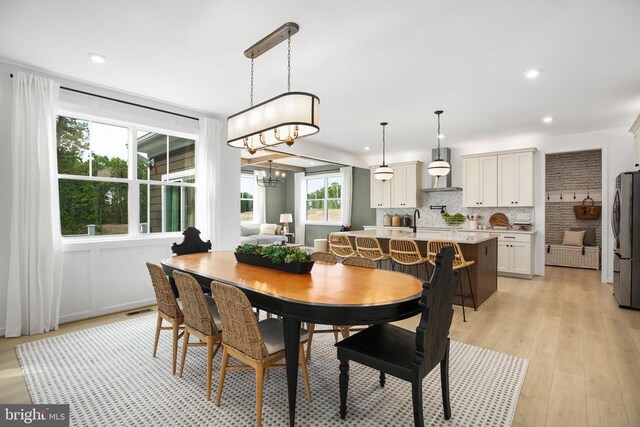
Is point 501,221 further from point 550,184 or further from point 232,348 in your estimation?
point 232,348

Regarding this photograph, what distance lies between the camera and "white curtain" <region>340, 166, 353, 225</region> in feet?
28.9

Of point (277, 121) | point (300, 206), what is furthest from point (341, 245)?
point (300, 206)

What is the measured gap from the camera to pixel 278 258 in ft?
8.07

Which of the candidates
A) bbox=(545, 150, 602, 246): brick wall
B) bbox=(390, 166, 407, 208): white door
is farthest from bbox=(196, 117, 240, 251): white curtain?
bbox=(545, 150, 602, 246): brick wall

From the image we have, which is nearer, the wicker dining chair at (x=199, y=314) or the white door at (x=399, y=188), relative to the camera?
the wicker dining chair at (x=199, y=314)

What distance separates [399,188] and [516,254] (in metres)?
2.77

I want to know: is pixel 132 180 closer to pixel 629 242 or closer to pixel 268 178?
pixel 268 178

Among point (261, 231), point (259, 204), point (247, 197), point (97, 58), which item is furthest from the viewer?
point (259, 204)

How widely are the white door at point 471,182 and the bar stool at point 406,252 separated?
3.12 m

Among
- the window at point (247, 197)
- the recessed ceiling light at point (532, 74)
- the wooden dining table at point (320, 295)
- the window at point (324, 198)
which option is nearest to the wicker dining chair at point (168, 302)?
the wooden dining table at point (320, 295)

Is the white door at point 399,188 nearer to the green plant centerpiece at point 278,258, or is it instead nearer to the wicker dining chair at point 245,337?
the green plant centerpiece at point 278,258

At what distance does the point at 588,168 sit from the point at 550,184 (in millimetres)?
784

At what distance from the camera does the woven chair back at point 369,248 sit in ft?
14.4

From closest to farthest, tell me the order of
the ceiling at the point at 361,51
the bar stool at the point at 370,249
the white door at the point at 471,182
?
the ceiling at the point at 361,51 → the bar stool at the point at 370,249 → the white door at the point at 471,182
